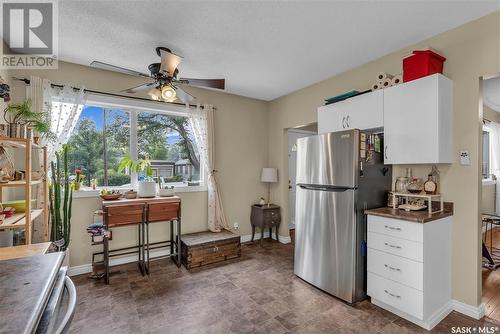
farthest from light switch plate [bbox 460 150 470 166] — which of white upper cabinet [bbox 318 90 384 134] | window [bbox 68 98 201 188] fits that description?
window [bbox 68 98 201 188]

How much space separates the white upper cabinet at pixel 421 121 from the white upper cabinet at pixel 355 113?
10 cm

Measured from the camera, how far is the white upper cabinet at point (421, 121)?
6.99 ft

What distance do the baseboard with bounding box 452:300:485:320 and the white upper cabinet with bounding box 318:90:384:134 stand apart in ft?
6.02

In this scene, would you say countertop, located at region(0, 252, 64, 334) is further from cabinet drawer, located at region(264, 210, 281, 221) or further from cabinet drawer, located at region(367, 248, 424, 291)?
cabinet drawer, located at region(264, 210, 281, 221)

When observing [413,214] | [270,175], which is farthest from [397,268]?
[270,175]

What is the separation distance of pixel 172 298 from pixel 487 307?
3084 millimetres

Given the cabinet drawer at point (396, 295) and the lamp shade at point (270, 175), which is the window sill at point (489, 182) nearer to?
the lamp shade at point (270, 175)

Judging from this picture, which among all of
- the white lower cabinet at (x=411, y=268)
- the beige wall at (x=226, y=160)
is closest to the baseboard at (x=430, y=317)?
the white lower cabinet at (x=411, y=268)

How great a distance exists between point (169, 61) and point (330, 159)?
186 cm

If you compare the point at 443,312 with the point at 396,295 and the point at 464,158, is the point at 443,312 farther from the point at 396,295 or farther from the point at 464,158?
the point at 464,158

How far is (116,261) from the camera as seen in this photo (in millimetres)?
3258

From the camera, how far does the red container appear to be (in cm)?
221

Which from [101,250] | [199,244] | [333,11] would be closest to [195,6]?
[333,11]

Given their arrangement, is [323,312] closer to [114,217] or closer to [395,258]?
[395,258]
